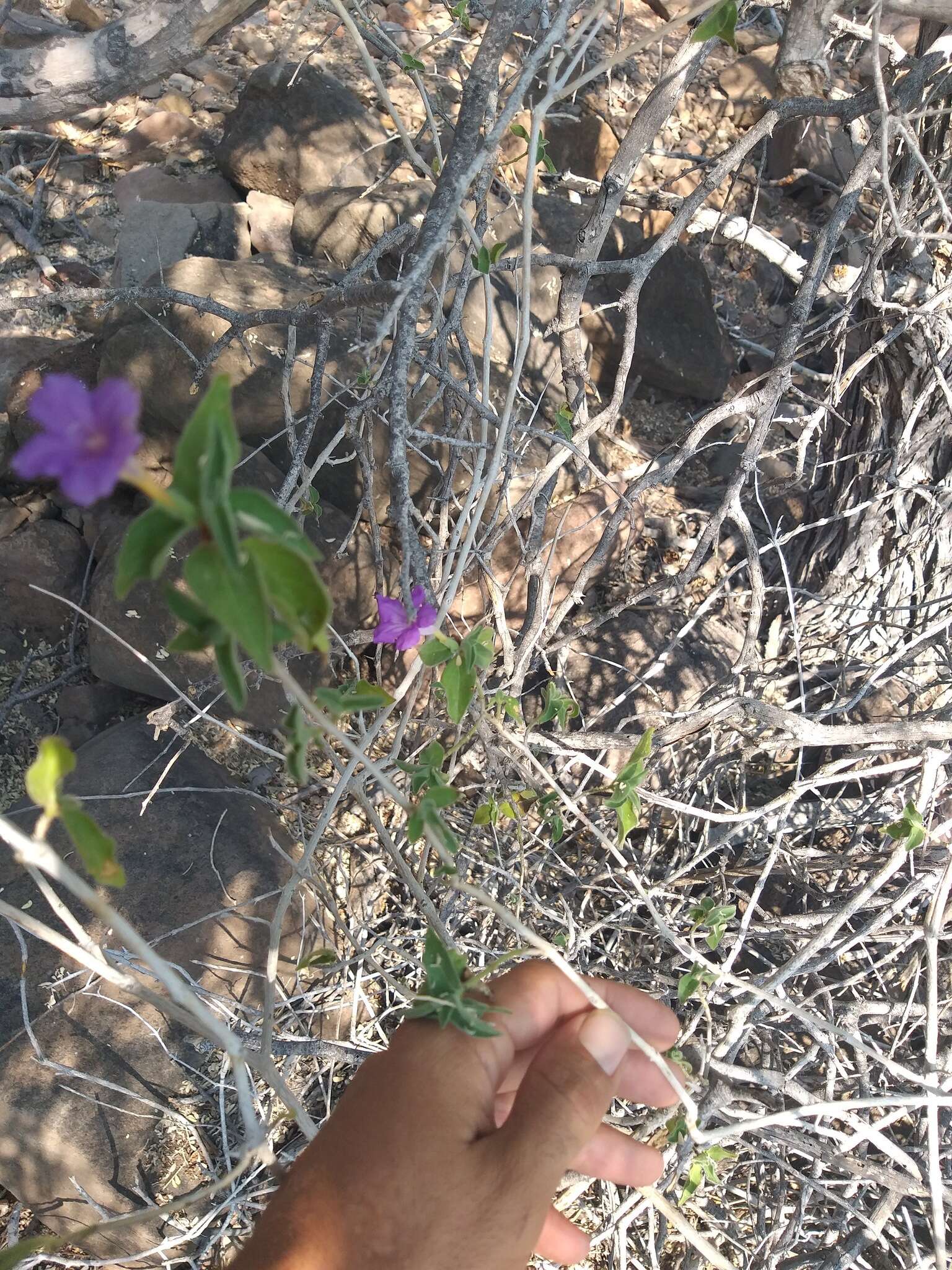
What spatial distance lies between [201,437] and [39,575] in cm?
238

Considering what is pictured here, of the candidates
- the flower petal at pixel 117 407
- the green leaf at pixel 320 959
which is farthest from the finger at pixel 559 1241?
the flower petal at pixel 117 407

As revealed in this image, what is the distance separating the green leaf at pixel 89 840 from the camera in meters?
0.64

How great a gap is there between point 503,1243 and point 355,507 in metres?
1.98

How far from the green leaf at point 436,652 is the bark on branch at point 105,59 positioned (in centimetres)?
191

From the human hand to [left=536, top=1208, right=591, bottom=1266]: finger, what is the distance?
298mm

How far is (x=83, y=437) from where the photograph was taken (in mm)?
539

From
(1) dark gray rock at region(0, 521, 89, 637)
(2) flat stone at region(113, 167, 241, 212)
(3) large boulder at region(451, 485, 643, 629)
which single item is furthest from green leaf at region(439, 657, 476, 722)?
(2) flat stone at region(113, 167, 241, 212)

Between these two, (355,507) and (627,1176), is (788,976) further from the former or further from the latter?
(355,507)

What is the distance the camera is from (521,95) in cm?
124

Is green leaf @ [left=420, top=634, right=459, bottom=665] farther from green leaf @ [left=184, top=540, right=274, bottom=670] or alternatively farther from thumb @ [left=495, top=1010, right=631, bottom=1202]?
green leaf @ [left=184, top=540, right=274, bottom=670]

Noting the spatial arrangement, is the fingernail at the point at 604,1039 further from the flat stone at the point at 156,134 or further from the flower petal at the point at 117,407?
the flat stone at the point at 156,134

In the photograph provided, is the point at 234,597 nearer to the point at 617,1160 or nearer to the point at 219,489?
the point at 219,489

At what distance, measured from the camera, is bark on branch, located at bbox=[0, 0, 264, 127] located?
87.0 inches

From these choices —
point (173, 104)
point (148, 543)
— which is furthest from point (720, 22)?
point (173, 104)
